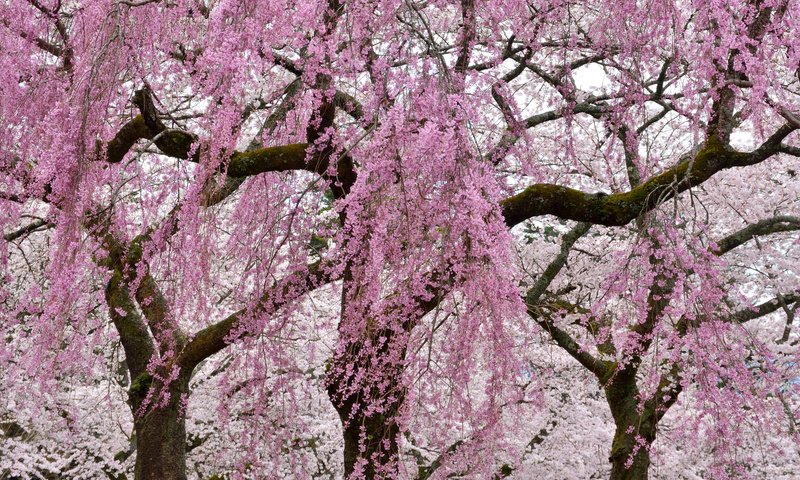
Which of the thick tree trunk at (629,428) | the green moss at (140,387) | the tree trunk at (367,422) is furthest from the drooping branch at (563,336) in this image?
the green moss at (140,387)

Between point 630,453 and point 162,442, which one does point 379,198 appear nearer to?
point 162,442

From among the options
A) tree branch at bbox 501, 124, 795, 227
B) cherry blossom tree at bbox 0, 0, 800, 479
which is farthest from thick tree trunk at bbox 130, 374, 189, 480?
tree branch at bbox 501, 124, 795, 227

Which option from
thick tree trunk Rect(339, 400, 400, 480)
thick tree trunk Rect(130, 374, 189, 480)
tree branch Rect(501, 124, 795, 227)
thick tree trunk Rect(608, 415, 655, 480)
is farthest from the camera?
thick tree trunk Rect(608, 415, 655, 480)

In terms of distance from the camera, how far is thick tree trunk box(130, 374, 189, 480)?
18.5 ft

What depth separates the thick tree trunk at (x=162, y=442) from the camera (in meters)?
5.64

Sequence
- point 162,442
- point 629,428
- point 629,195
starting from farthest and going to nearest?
1. point 629,428
2. point 162,442
3. point 629,195

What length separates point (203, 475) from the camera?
33.2 ft

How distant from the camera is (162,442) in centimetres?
567

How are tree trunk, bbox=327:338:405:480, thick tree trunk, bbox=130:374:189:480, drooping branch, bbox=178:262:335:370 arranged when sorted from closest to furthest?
tree trunk, bbox=327:338:405:480, drooping branch, bbox=178:262:335:370, thick tree trunk, bbox=130:374:189:480

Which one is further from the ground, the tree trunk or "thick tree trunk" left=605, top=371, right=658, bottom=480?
"thick tree trunk" left=605, top=371, right=658, bottom=480

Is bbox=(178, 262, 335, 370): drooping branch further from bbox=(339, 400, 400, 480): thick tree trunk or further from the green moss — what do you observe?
the green moss

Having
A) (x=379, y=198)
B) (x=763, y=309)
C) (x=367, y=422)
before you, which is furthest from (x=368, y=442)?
(x=763, y=309)

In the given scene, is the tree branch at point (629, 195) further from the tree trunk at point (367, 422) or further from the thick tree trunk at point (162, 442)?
the thick tree trunk at point (162, 442)

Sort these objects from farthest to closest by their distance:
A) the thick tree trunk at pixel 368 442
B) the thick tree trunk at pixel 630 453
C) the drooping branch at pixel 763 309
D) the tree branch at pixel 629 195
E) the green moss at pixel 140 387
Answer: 1. the drooping branch at pixel 763 309
2. the thick tree trunk at pixel 630 453
3. the green moss at pixel 140 387
4. the thick tree trunk at pixel 368 442
5. the tree branch at pixel 629 195
